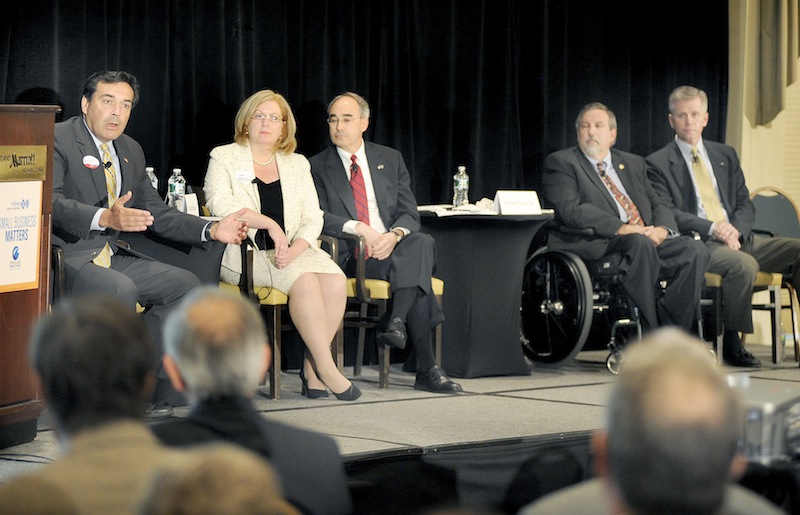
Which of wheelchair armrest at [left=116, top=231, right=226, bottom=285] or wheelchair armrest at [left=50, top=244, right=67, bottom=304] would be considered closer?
wheelchair armrest at [left=50, top=244, right=67, bottom=304]

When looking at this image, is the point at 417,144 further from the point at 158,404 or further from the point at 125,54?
the point at 158,404

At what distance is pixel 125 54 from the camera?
17.7 ft

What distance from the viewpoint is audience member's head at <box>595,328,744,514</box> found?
3.93 feet

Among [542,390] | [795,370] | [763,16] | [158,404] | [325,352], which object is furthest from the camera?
[763,16]

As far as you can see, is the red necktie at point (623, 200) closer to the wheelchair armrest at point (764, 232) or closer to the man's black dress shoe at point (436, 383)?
the wheelchair armrest at point (764, 232)

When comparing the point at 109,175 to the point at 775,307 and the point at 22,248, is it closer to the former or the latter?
the point at 22,248

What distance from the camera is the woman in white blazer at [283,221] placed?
481 centimetres

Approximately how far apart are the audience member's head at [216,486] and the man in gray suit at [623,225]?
4847 millimetres

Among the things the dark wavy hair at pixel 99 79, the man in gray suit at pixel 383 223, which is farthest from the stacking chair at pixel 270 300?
the dark wavy hair at pixel 99 79

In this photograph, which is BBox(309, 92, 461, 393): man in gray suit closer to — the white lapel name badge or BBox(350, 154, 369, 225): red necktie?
BBox(350, 154, 369, 225): red necktie

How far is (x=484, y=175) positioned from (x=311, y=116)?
1168 millimetres

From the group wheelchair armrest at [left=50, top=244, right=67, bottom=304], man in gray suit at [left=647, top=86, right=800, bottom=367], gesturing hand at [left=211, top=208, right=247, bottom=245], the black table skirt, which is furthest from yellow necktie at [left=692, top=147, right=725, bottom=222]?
wheelchair armrest at [left=50, top=244, right=67, bottom=304]

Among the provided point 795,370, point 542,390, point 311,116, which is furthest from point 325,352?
point 795,370

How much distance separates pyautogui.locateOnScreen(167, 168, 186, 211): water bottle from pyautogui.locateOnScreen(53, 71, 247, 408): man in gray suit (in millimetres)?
273
